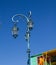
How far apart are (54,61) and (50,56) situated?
0.56 m

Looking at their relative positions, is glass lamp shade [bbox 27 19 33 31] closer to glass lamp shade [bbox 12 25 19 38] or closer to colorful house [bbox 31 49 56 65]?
glass lamp shade [bbox 12 25 19 38]

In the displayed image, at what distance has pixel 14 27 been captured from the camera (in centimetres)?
2519

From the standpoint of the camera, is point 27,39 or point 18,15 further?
point 18,15

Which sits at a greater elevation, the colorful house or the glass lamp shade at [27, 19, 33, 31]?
the glass lamp shade at [27, 19, 33, 31]

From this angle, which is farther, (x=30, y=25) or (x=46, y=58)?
(x=46, y=58)

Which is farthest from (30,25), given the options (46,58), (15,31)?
(46,58)

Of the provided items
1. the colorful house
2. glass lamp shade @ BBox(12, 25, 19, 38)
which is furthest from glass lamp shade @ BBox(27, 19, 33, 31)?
the colorful house

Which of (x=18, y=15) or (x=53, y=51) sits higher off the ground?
(x=18, y=15)

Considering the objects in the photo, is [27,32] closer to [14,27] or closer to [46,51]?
[14,27]

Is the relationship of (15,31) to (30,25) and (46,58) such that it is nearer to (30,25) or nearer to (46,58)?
(30,25)

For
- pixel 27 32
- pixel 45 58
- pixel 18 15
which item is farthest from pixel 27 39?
pixel 45 58

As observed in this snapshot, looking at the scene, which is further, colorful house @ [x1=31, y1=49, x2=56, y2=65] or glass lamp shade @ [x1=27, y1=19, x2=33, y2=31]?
colorful house @ [x1=31, y1=49, x2=56, y2=65]

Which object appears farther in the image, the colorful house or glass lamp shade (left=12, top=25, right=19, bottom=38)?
the colorful house

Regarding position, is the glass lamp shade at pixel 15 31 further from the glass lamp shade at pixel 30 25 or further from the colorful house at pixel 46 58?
the colorful house at pixel 46 58
